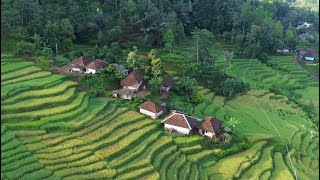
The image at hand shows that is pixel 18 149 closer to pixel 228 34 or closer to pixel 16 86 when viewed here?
pixel 16 86

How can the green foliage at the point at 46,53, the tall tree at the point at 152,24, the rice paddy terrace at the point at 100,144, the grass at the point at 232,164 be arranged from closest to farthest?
the rice paddy terrace at the point at 100,144 < the grass at the point at 232,164 < the green foliage at the point at 46,53 < the tall tree at the point at 152,24

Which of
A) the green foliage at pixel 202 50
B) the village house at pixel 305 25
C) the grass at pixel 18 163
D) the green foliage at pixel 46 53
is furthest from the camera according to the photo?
the village house at pixel 305 25

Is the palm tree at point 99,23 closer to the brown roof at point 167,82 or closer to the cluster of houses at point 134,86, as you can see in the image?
the cluster of houses at point 134,86

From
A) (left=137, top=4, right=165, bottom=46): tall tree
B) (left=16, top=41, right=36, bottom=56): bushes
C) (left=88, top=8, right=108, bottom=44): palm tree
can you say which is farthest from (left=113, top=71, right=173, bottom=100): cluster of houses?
(left=137, top=4, right=165, bottom=46): tall tree

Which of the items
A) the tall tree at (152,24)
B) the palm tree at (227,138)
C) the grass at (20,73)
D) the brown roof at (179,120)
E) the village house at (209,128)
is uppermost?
the tall tree at (152,24)

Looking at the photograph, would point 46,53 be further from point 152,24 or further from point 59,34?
point 152,24

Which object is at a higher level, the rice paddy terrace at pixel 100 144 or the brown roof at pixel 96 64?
the brown roof at pixel 96 64

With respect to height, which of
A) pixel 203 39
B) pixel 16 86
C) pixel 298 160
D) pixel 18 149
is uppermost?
pixel 203 39

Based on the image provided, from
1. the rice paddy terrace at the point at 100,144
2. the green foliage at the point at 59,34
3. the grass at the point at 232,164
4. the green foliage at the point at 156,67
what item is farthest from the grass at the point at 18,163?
the green foliage at the point at 59,34

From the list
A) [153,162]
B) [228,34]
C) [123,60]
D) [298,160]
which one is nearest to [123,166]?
[153,162]
